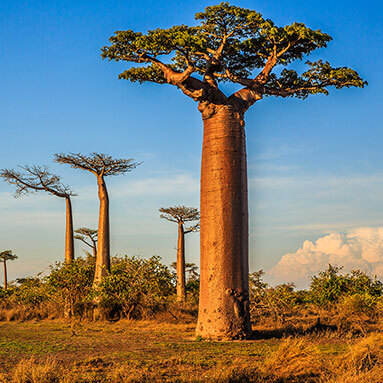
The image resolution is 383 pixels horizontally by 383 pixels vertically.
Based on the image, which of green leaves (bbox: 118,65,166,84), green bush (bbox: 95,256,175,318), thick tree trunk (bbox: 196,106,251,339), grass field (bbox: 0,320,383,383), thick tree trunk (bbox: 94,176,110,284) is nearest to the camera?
grass field (bbox: 0,320,383,383)

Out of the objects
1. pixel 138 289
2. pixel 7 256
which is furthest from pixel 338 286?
pixel 7 256

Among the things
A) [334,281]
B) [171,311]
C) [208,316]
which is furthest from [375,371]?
[334,281]

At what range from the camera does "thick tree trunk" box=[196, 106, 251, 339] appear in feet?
28.5

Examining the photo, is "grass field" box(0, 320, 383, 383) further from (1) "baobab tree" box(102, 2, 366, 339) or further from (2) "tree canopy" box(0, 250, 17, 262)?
(2) "tree canopy" box(0, 250, 17, 262)

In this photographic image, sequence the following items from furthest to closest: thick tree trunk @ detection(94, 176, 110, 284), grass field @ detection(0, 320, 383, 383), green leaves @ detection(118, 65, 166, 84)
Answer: thick tree trunk @ detection(94, 176, 110, 284)
green leaves @ detection(118, 65, 166, 84)
grass field @ detection(0, 320, 383, 383)

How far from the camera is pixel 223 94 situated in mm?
9641

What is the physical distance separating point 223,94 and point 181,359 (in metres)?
5.11

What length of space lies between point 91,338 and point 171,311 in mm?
4339

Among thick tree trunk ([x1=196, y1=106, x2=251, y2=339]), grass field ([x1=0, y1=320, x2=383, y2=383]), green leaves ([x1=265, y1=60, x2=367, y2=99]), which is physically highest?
green leaves ([x1=265, y1=60, x2=367, y2=99])

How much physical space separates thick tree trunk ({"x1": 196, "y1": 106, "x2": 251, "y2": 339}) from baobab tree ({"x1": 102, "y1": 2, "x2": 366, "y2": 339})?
2 centimetres

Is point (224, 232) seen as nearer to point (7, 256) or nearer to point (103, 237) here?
point (103, 237)

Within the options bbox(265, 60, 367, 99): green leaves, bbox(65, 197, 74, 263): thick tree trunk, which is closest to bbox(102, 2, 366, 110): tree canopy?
bbox(265, 60, 367, 99): green leaves

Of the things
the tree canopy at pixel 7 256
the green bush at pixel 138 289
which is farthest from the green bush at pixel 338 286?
the tree canopy at pixel 7 256

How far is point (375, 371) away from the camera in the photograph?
526 cm
